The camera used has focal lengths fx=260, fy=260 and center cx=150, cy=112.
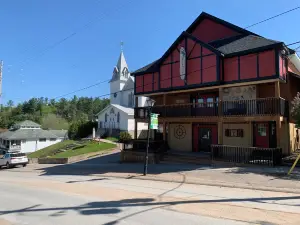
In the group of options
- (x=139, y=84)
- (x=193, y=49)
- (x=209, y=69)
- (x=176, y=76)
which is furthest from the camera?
(x=139, y=84)

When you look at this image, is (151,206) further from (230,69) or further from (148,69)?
(148,69)

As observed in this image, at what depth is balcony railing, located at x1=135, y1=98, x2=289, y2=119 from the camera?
54.7 feet

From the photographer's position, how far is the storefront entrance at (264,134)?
751 inches

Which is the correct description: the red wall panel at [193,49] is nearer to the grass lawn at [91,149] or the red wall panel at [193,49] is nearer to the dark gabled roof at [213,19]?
the dark gabled roof at [213,19]

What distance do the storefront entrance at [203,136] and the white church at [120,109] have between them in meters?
13.4

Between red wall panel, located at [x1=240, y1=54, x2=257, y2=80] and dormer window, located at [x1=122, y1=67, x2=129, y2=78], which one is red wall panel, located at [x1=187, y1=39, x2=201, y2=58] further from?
dormer window, located at [x1=122, y1=67, x2=129, y2=78]

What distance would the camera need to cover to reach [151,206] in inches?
330

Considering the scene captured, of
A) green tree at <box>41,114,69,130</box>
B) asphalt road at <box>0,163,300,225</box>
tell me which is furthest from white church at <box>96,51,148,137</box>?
green tree at <box>41,114,69,130</box>

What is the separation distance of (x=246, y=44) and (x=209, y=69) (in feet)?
10.3

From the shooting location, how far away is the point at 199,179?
1359cm

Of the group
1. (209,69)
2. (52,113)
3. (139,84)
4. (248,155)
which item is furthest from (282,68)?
(52,113)

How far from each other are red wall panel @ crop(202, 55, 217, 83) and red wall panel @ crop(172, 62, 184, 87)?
89.5 inches

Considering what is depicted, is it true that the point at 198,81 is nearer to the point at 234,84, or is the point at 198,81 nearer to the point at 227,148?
the point at 234,84

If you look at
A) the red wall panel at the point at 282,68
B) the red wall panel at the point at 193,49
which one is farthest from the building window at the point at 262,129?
the red wall panel at the point at 193,49
